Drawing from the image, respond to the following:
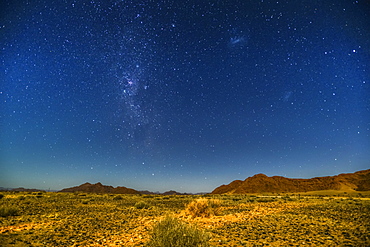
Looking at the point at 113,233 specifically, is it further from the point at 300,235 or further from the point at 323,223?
the point at 323,223

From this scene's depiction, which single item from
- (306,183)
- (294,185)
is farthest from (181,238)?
(306,183)

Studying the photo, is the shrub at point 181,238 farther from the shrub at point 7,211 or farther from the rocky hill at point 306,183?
the rocky hill at point 306,183

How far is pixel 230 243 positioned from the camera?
7.06m

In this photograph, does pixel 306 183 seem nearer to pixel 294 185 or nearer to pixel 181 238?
pixel 294 185

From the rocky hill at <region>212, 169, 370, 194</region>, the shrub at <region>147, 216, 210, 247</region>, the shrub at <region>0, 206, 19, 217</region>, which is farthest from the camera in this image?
the rocky hill at <region>212, 169, 370, 194</region>

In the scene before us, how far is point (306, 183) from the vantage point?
4729 inches

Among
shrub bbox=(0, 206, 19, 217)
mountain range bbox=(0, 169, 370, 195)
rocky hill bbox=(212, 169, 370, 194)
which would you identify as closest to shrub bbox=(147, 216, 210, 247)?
shrub bbox=(0, 206, 19, 217)

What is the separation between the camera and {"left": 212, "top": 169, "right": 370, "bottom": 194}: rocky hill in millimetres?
99850

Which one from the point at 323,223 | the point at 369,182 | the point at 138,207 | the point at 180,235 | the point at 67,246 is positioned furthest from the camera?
the point at 369,182

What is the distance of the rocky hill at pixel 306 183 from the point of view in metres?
99.8

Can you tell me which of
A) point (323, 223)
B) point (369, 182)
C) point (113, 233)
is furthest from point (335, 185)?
point (113, 233)

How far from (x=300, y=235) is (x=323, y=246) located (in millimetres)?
1418

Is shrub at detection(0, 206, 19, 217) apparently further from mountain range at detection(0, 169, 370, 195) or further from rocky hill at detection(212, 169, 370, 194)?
rocky hill at detection(212, 169, 370, 194)

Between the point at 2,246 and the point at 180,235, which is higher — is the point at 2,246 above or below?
below
